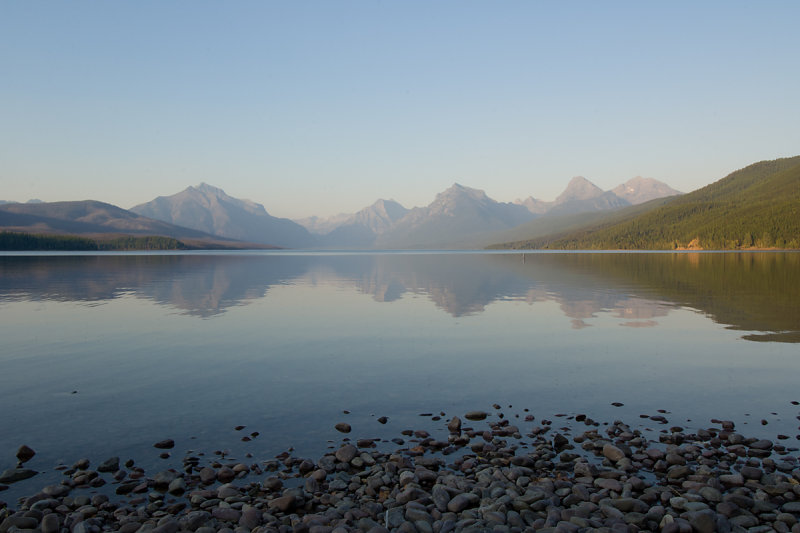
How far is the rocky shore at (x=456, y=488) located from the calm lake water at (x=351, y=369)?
1.05 meters

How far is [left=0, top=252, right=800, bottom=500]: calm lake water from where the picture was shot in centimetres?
1466

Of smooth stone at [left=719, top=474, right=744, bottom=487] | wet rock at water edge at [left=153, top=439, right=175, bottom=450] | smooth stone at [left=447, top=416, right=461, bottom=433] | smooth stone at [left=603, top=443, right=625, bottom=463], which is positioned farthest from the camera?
smooth stone at [left=447, top=416, right=461, bottom=433]

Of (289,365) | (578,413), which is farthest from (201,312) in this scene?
(578,413)

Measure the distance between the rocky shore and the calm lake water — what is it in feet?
3.46

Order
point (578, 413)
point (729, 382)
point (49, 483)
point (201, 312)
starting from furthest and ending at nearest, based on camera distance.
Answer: point (201, 312), point (729, 382), point (578, 413), point (49, 483)

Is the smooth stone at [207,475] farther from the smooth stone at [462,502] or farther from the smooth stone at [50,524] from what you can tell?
the smooth stone at [462,502]

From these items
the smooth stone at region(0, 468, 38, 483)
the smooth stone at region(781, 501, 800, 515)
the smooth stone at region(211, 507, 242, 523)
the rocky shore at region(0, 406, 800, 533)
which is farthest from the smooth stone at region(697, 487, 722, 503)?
the smooth stone at region(0, 468, 38, 483)

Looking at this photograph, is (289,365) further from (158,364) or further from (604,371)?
(604,371)

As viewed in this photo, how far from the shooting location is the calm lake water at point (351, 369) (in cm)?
1466

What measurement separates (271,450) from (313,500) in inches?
121

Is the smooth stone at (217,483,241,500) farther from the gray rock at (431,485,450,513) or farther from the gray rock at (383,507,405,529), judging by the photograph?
the gray rock at (431,485,450,513)

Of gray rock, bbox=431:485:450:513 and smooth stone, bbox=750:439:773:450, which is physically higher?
gray rock, bbox=431:485:450:513

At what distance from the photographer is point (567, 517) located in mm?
9664

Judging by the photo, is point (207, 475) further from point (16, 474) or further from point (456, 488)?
point (456, 488)
